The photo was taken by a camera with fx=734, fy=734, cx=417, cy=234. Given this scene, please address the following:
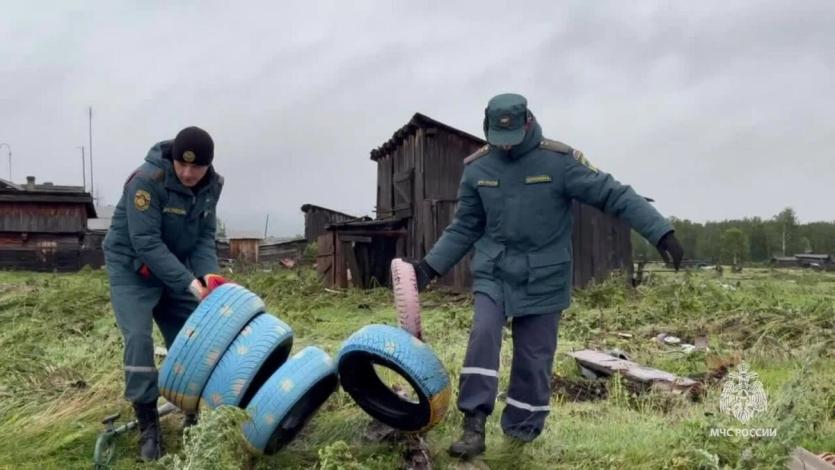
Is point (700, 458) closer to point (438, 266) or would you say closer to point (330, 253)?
point (438, 266)

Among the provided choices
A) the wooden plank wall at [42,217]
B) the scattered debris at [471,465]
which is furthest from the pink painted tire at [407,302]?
the wooden plank wall at [42,217]

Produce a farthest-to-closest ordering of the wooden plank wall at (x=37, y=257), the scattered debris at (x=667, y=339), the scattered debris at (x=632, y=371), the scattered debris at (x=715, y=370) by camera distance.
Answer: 1. the wooden plank wall at (x=37, y=257)
2. the scattered debris at (x=667, y=339)
3. the scattered debris at (x=715, y=370)
4. the scattered debris at (x=632, y=371)

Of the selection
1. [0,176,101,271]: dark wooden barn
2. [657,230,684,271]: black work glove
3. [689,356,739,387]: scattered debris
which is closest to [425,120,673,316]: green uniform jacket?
[657,230,684,271]: black work glove

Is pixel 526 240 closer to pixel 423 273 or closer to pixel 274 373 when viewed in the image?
pixel 423 273

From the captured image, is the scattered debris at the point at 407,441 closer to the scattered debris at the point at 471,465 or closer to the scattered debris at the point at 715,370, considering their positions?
the scattered debris at the point at 471,465

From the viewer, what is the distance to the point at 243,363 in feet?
11.8

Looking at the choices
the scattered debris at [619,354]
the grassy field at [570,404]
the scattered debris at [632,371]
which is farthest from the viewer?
the scattered debris at [619,354]

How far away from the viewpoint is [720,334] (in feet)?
25.0

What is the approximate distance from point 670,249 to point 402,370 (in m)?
1.42

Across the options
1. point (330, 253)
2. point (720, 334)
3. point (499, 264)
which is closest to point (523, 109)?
point (499, 264)

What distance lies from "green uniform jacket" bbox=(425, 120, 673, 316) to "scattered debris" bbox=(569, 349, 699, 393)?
1.73m

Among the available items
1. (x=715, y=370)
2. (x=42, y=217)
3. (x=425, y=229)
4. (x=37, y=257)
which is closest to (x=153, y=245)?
(x=715, y=370)

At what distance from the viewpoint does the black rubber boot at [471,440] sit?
338cm

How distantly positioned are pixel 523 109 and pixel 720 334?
492cm
